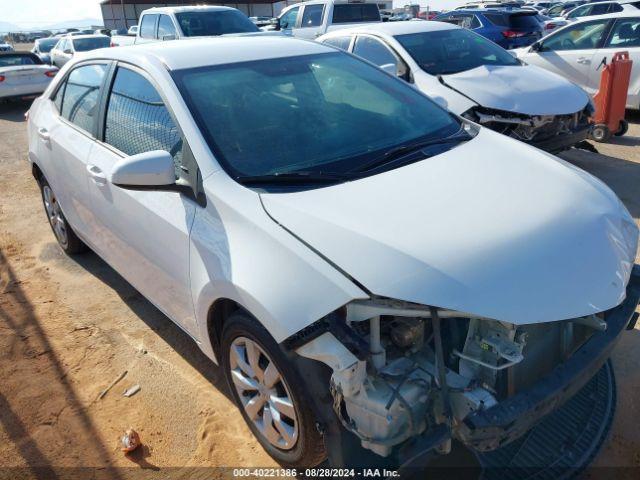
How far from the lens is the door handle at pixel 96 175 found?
10.5ft

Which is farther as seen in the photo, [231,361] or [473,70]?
[473,70]

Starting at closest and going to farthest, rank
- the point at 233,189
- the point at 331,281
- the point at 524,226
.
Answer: the point at 331,281, the point at 524,226, the point at 233,189

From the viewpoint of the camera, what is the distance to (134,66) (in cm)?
308

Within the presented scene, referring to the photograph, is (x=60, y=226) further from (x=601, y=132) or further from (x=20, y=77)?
(x=20, y=77)

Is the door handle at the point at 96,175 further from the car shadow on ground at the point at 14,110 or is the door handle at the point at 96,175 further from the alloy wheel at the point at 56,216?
the car shadow on ground at the point at 14,110

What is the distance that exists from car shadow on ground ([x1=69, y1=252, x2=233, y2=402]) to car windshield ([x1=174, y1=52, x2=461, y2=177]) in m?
1.35

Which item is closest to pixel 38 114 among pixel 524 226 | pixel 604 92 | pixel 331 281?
pixel 331 281

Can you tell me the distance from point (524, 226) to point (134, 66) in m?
2.27

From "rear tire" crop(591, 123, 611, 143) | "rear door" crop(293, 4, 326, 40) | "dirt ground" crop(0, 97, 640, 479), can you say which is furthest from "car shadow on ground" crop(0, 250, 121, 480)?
"rear door" crop(293, 4, 326, 40)

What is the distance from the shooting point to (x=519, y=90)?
229 inches

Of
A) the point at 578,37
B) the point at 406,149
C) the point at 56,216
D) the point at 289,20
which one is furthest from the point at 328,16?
the point at 406,149

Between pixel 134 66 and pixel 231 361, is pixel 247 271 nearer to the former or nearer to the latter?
pixel 231 361

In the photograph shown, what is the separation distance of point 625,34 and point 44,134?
24.8 feet

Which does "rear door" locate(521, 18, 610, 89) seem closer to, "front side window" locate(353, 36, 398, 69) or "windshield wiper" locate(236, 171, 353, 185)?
"front side window" locate(353, 36, 398, 69)
